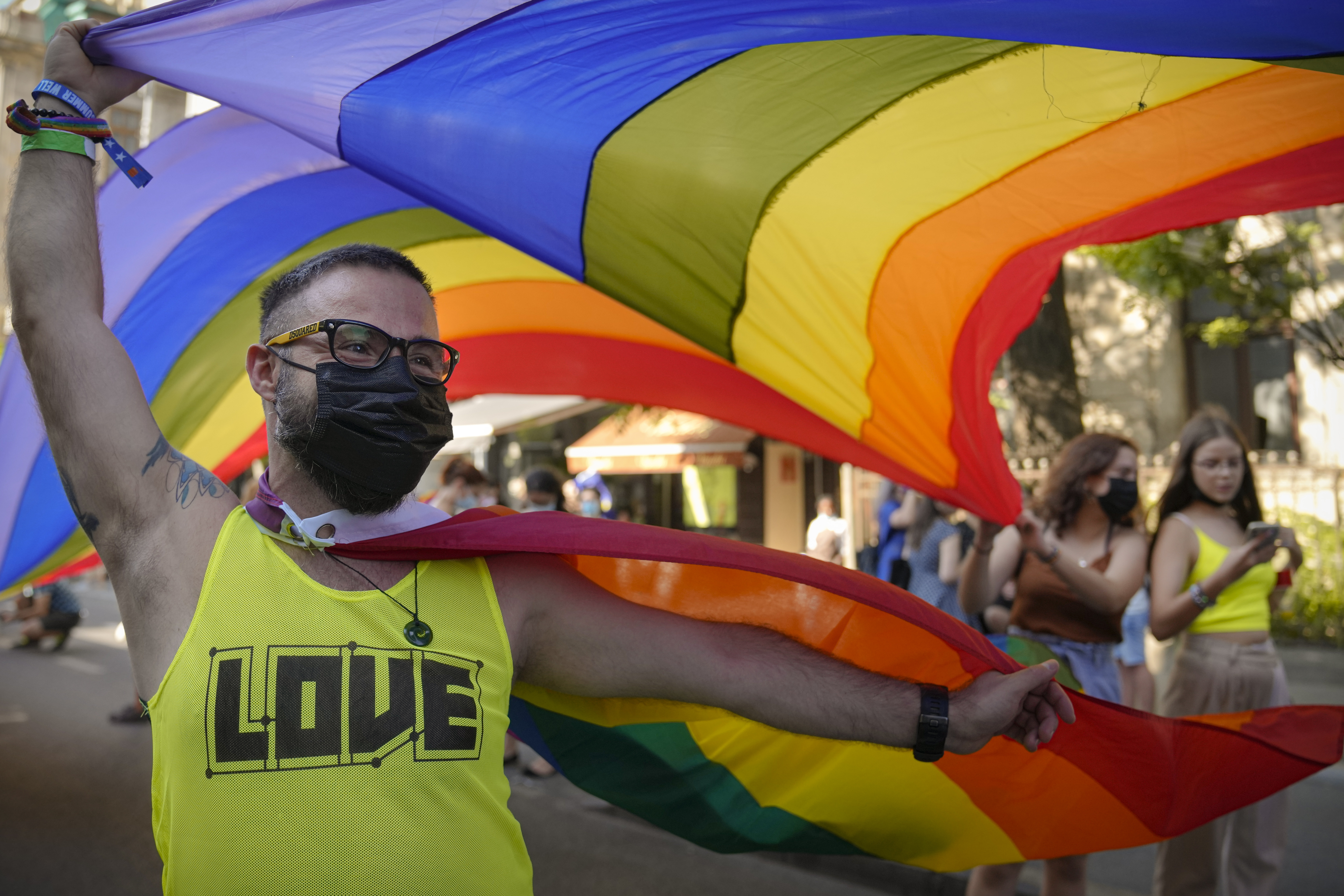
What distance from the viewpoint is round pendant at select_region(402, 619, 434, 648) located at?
5.60ft

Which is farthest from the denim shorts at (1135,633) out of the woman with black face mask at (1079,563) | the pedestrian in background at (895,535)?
the woman with black face mask at (1079,563)

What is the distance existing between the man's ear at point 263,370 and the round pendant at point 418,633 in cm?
57

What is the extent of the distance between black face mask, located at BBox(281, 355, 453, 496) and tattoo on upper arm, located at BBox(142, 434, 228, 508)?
0.68 ft

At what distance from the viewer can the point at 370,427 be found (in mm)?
1800

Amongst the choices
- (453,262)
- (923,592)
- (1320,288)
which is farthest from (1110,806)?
(1320,288)

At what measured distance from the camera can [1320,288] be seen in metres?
9.41

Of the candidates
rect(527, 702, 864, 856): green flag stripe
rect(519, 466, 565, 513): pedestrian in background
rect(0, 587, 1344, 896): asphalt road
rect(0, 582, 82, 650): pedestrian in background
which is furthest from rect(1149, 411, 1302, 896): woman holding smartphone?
rect(0, 582, 82, 650): pedestrian in background

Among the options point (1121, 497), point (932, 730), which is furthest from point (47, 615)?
point (932, 730)

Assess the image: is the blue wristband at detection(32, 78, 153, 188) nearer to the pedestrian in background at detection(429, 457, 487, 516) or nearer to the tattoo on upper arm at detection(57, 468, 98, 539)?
the tattoo on upper arm at detection(57, 468, 98, 539)

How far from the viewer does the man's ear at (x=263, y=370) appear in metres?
1.92

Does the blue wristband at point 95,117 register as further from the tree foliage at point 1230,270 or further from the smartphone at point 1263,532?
the tree foliage at point 1230,270

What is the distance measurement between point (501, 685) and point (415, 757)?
0.67ft

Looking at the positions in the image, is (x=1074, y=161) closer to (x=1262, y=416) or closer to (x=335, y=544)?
(x=335, y=544)

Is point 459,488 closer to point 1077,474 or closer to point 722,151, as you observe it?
point 1077,474
